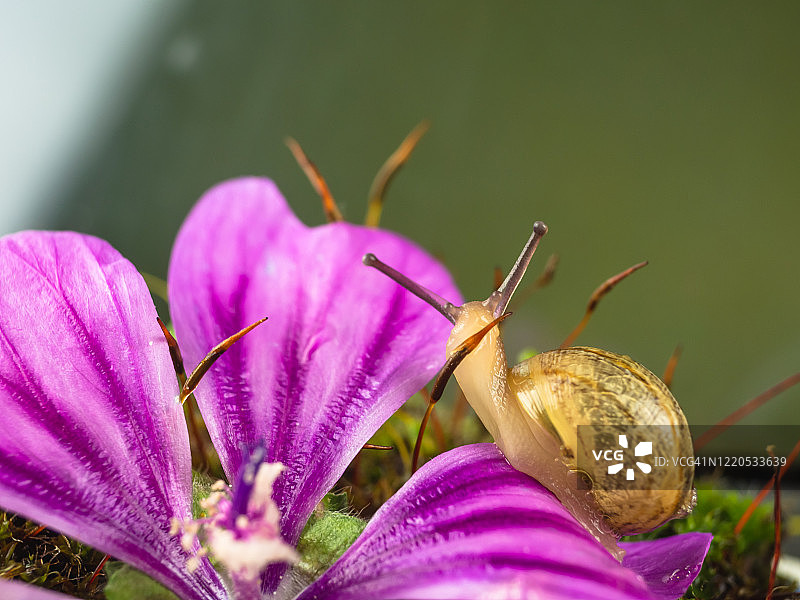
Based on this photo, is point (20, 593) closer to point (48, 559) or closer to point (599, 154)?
point (48, 559)

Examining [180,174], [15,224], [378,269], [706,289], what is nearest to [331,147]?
[180,174]

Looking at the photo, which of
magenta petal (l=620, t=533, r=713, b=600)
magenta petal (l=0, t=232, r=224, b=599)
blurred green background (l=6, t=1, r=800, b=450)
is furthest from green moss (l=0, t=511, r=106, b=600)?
blurred green background (l=6, t=1, r=800, b=450)

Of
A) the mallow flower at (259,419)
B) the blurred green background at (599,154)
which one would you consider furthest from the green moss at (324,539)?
the blurred green background at (599,154)

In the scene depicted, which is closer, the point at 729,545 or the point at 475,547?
the point at 475,547

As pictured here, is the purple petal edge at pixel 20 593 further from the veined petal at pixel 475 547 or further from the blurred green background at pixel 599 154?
the blurred green background at pixel 599 154

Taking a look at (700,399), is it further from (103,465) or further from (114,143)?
(103,465)

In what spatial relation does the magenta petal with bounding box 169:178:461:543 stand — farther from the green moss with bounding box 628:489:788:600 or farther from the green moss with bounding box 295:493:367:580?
the green moss with bounding box 628:489:788:600

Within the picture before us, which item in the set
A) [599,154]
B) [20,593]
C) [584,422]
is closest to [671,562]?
[584,422]
